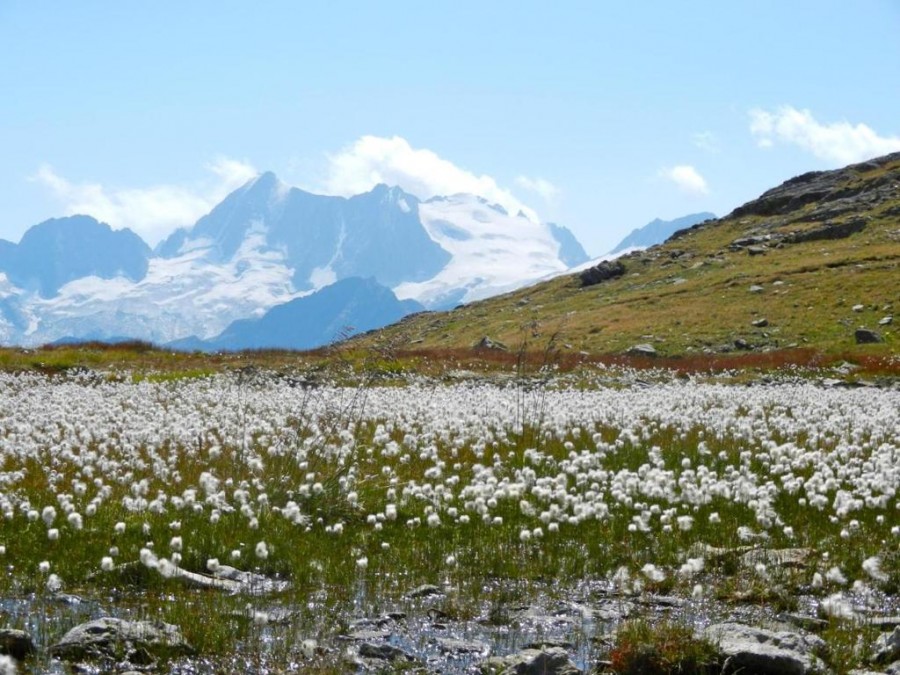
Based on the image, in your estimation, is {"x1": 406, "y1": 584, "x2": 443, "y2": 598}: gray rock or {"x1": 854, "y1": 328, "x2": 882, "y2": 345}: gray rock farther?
{"x1": 854, "y1": 328, "x2": 882, "y2": 345}: gray rock

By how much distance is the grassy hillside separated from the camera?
5203 centimetres

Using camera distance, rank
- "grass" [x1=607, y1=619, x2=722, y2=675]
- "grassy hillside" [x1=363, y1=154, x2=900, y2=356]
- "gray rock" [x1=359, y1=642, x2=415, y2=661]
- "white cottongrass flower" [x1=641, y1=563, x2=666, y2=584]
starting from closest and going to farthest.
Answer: "grass" [x1=607, y1=619, x2=722, y2=675] < "gray rock" [x1=359, y1=642, x2=415, y2=661] < "white cottongrass flower" [x1=641, y1=563, x2=666, y2=584] < "grassy hillside" [x1=363, y1=154, x2=900, y2=356]

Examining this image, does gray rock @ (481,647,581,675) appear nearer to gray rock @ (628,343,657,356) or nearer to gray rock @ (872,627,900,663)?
gray rock @ (872,627,900,663)

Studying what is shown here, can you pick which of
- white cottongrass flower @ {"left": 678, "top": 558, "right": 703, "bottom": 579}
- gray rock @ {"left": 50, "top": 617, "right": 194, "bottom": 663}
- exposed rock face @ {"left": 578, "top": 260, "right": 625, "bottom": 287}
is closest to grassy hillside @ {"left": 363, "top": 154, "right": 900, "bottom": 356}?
exposed rock face @ {"left": 578, "top": 260, "right": 625, "bottom": 287}

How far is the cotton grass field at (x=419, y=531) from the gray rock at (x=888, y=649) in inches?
6.1

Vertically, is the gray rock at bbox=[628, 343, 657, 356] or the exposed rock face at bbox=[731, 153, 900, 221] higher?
the exposed rock face at bbox=[731, 153, 900, 221]

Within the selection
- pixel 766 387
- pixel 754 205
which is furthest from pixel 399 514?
pixel 754 205

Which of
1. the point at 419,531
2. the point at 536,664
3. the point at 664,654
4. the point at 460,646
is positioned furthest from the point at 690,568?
the point at 419,531

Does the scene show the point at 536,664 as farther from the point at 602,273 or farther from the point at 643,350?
the point at 602,273

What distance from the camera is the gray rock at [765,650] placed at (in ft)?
19.5

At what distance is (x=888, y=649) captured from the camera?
6.25m

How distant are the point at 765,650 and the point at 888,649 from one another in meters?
0.97

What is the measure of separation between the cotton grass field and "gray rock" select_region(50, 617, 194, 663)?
0.43 feet

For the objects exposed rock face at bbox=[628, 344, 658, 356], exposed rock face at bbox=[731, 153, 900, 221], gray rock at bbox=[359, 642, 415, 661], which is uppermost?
exposed rock face at bbox=[731, 153, 900, 221]
